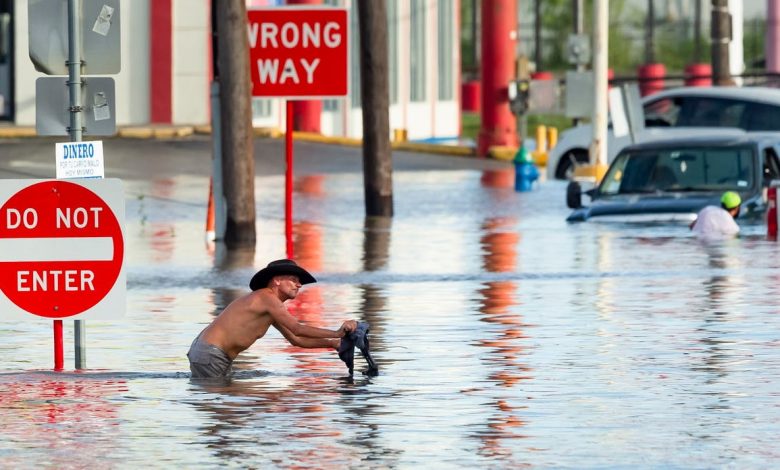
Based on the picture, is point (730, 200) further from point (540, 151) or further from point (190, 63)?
point (540, 151)

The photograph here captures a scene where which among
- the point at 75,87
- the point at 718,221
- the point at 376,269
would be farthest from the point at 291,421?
the point at 718,221

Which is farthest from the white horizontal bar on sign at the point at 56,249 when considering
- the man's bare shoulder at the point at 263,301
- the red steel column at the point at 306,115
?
the red steel column at the point at 306,115

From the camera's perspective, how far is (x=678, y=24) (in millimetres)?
114500

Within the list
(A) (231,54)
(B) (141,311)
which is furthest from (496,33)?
(B) (141,311)

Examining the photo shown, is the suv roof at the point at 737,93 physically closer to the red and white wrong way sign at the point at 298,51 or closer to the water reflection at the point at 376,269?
the water reflection at the point at 376,269

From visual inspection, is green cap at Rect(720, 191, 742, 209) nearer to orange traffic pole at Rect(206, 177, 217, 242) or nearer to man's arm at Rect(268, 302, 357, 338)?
orange traffic pole at Rect(206, 177, 217, 242)

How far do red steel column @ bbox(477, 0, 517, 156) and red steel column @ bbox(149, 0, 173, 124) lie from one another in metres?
6.58

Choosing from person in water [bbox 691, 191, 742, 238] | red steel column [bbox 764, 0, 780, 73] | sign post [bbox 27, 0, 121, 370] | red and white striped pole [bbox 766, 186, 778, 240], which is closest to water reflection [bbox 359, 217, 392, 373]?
sign post [bbox 27, 0, 121, 370]

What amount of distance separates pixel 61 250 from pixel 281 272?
1296 millimetres

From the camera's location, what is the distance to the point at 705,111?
127ft

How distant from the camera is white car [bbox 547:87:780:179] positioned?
38031 millimetres

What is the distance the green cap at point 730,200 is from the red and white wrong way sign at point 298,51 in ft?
18.0

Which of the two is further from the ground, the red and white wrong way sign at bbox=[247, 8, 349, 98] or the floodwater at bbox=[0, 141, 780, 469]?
the red and white wrong way sign at bbox=[247, 8, 349, 98]

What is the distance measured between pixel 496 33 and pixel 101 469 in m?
40.1
